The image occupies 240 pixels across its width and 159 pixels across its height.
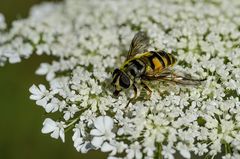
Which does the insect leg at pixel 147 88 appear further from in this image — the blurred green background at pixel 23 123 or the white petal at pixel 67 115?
the blurred green background at pixel 23 123

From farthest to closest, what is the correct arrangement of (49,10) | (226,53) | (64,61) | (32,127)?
1. (32,127)
2. (49,10)
3. (64,61)
4. (226,53)

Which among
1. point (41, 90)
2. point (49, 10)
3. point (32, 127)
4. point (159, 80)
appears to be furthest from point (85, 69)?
point (32, 127)

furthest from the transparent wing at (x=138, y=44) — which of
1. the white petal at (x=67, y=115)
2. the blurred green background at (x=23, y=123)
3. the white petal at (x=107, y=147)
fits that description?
the blurred green background at (x=23, y=123)

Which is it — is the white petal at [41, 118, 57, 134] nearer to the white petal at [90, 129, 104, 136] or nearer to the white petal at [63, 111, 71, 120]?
the white petal at [63, 111, 71, 120]

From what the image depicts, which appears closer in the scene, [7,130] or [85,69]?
[85,69]

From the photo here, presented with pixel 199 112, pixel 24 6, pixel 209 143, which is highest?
pixel 24 6

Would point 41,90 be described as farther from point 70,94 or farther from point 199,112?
point 199,112

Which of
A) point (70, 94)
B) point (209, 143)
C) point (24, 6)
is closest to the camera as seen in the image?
point (209, 143)
